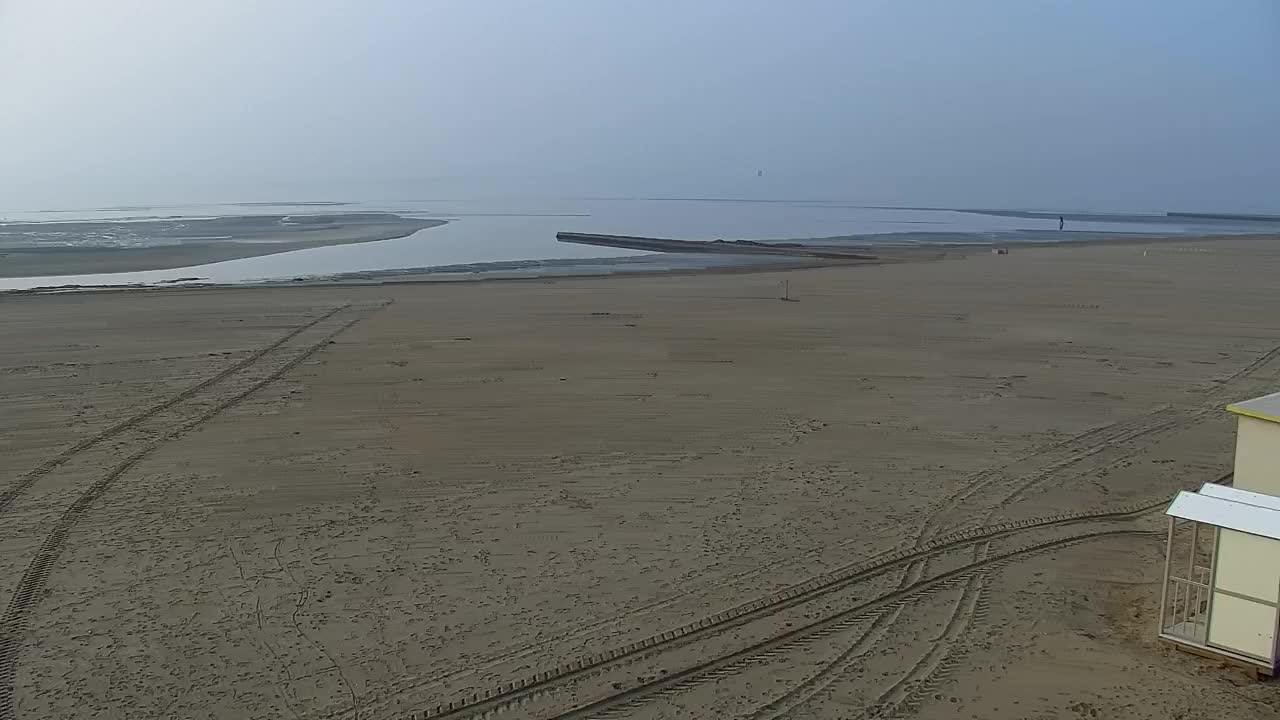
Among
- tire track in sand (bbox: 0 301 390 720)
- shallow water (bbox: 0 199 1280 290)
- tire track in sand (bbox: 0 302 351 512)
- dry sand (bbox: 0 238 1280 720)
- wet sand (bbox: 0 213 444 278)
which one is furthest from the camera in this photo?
wet sand (bbox: 0 213 444 278)

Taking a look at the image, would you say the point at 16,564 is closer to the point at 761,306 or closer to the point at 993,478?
the point at 993,478

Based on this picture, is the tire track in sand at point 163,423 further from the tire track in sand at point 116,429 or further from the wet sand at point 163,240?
the wet sand at point 163,240

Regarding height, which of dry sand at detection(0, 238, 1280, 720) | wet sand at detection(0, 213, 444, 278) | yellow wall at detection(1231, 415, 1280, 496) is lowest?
dry sand at detection(0, 238, 1280, 720)

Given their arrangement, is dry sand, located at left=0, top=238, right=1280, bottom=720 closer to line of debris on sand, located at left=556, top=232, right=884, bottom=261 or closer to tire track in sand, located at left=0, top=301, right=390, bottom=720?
tire track in sand, located at left=0, top=301, right=390, bottom=720

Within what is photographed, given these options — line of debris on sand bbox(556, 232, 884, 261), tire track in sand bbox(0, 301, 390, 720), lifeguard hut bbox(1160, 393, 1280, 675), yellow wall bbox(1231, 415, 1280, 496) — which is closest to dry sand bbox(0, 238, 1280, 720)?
tire track in sand bbox(0, 301, 390, 720)

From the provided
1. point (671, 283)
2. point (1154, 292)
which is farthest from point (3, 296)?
point (1154, 292)

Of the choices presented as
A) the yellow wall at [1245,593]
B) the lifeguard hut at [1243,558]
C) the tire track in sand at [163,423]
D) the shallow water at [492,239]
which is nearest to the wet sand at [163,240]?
the shallow water at [492,239]

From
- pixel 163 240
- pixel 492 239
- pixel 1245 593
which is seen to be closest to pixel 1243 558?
pixel 1245 593
